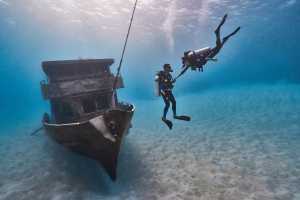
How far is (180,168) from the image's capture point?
984cm

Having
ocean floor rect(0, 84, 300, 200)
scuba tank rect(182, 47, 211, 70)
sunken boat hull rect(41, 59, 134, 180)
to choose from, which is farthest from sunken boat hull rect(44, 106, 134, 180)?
scuba tank rect(182, 47, 211, 70)

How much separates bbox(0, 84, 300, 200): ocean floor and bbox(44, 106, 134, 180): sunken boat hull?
144cm

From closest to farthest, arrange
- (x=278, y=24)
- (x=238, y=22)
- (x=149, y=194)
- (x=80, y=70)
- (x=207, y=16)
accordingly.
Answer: (x=149, y=194) < (x=80, y=70) < (x=207, y=16) < (x=238, y=22) < (x=278, y=24)

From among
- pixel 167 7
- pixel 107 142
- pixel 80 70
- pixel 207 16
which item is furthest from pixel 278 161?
pixel 207 16

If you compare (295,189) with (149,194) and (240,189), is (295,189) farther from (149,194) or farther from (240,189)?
(149,194)

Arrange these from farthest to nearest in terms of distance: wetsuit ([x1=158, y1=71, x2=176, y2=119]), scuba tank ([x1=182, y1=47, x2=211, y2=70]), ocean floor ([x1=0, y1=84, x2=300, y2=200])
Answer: ocean floor ([x1=0, y1=84, x2=300, y2=200]), wetsuit ([x1=158, y1=71, x2=176, y2=119]), scuba tank ([x1=182, y1=47, x2=211, y2=70])

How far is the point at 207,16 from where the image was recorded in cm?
3238

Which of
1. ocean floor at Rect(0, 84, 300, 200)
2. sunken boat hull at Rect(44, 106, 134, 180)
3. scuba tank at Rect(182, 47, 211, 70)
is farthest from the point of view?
ocean floor at Rect(0, 84, 300, 200)

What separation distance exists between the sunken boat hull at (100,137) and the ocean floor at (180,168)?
1444mm

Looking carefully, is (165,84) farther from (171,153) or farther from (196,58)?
(171,153)

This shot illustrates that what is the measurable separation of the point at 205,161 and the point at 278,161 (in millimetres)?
3073

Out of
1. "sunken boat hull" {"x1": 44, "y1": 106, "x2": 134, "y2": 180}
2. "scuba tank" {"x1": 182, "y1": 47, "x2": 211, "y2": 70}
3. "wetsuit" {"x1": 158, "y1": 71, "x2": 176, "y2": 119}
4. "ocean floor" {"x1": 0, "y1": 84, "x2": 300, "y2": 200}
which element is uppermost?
"scuba tank" {"x1": 182, "y1": 47, "x2": 211, "y2": 70}

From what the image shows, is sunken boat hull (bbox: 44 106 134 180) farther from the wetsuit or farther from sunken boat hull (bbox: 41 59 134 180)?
the wetsuit

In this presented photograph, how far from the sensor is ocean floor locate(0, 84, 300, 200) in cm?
793
